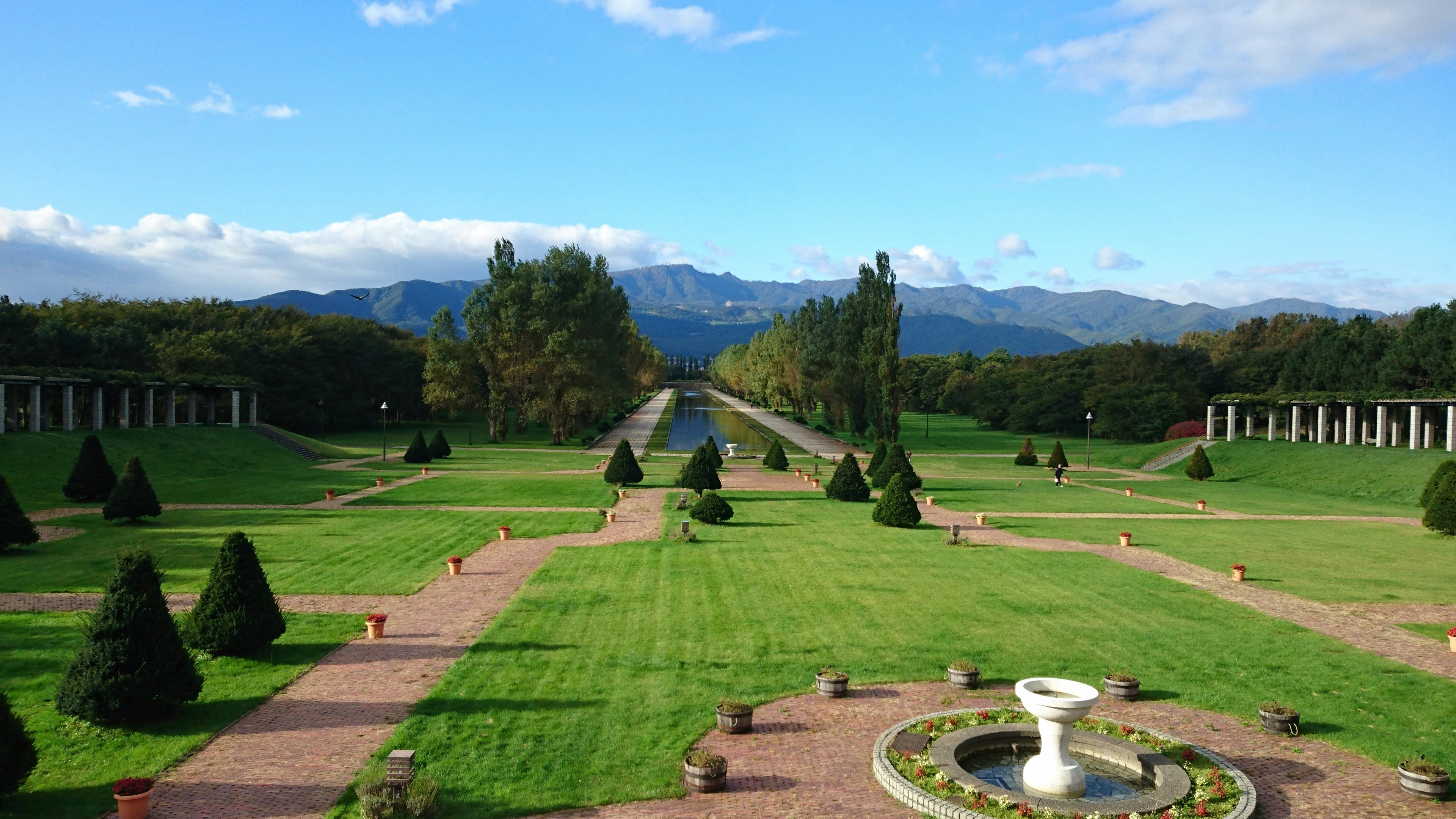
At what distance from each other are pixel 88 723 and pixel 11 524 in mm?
14985

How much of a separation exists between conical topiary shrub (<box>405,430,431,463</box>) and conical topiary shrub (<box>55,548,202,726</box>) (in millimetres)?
40390

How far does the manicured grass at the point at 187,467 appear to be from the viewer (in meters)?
33.8

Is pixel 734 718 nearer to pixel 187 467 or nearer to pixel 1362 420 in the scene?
pixel 187 467

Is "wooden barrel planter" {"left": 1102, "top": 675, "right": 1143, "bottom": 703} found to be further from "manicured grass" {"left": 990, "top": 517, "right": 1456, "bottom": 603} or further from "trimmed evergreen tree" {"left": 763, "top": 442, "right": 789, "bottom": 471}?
"trimmed evergreen tree" {"left": 763, "top": 442, "right": 789, "bottom": 471}

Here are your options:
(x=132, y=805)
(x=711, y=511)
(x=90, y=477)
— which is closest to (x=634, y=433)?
(x=90, y=477)

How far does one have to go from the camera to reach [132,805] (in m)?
8.27

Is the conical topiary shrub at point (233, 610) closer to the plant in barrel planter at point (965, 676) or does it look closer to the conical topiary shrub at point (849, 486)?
the plant in barrel planter at point (965, 676)

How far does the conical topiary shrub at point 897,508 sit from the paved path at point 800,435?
31.2 m

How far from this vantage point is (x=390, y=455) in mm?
57562

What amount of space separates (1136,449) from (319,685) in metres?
63.3

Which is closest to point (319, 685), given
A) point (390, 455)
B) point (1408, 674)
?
point (1408, 674)

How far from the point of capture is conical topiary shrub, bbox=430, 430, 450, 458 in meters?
53.0

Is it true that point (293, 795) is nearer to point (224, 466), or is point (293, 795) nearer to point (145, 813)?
point (145, 813)

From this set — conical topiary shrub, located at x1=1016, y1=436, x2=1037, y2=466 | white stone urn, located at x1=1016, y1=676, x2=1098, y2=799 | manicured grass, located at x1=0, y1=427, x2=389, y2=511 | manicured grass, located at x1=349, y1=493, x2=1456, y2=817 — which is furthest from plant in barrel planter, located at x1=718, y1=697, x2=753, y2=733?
conical topiary shrub, located at x1=1016, y1=436, x2=1037, y2=466
